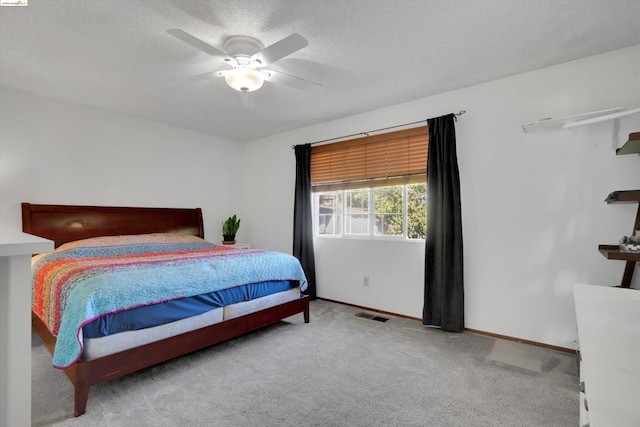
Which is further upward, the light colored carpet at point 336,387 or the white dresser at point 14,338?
the white dresser at point 14,338

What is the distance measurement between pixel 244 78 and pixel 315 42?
59cm

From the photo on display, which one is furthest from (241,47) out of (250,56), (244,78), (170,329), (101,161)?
(101,161)

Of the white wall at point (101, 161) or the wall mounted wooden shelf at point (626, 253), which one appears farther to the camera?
the white wall at point (101, 161)

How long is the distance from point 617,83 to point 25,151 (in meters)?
5.46

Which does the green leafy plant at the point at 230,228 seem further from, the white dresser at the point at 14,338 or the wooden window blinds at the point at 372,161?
the white dresser at the point at 14,338

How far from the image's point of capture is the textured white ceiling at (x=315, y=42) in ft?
6.47

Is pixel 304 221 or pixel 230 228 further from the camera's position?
pixel 230 228

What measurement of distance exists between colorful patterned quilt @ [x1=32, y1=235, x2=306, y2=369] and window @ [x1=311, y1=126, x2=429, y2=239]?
3.89 feet

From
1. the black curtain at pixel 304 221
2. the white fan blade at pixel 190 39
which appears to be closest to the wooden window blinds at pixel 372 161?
the black curtain at pixel 304 221

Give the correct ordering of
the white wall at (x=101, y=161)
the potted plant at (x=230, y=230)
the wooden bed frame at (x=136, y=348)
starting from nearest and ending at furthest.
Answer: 1. the wooden bed frame at (x=136, y=348)
2. the white wall at (x=101, y=161)
3. the potted plant at (x=230, y=230)

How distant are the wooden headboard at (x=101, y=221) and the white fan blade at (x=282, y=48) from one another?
287 centimetres

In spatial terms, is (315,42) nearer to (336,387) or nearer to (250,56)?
(250,56)

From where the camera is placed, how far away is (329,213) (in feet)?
14.4


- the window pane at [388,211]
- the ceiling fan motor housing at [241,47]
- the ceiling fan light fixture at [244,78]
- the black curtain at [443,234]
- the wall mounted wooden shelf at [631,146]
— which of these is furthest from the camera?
the window pane at [388,211]
